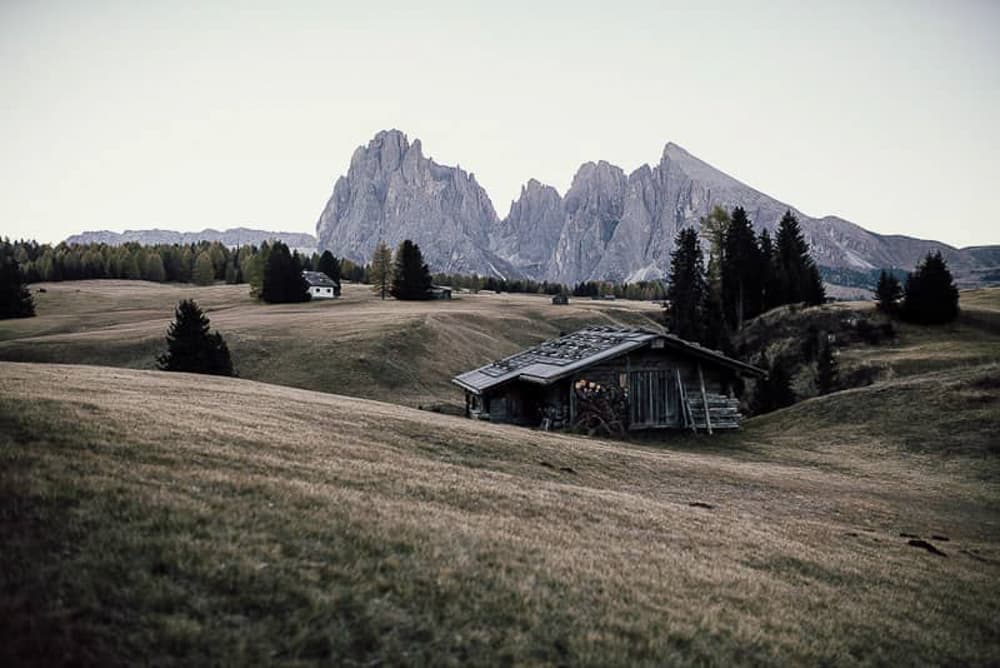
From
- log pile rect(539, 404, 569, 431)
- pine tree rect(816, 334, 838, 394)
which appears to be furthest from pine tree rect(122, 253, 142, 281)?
pine tree rect(816, 334, 838, 394)

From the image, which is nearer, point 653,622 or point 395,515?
point 653,622

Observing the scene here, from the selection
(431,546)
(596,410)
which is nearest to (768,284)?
(596,410)

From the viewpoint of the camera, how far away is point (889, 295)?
221ft

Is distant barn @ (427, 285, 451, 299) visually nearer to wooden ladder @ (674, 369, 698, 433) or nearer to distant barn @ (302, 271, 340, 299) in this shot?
distant barn @ (302, 271, 340, 299)

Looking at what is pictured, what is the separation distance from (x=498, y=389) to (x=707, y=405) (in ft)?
39.3

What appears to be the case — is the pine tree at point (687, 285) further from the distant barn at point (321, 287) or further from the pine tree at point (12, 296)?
the pine tree at point (12, 296)

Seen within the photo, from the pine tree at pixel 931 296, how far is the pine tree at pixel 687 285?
71.2 feet

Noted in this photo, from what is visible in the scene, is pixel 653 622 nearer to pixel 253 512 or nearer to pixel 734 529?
pixel 253 512

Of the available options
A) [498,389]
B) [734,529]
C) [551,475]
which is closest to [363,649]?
[734,529]

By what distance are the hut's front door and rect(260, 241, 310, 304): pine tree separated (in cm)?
7759

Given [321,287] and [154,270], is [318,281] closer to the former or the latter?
[321,287]

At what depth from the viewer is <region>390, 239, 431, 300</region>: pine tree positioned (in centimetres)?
10114

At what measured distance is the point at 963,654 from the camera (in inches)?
339

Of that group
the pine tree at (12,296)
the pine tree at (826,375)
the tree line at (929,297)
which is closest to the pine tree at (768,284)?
the tree line at (929,297)
